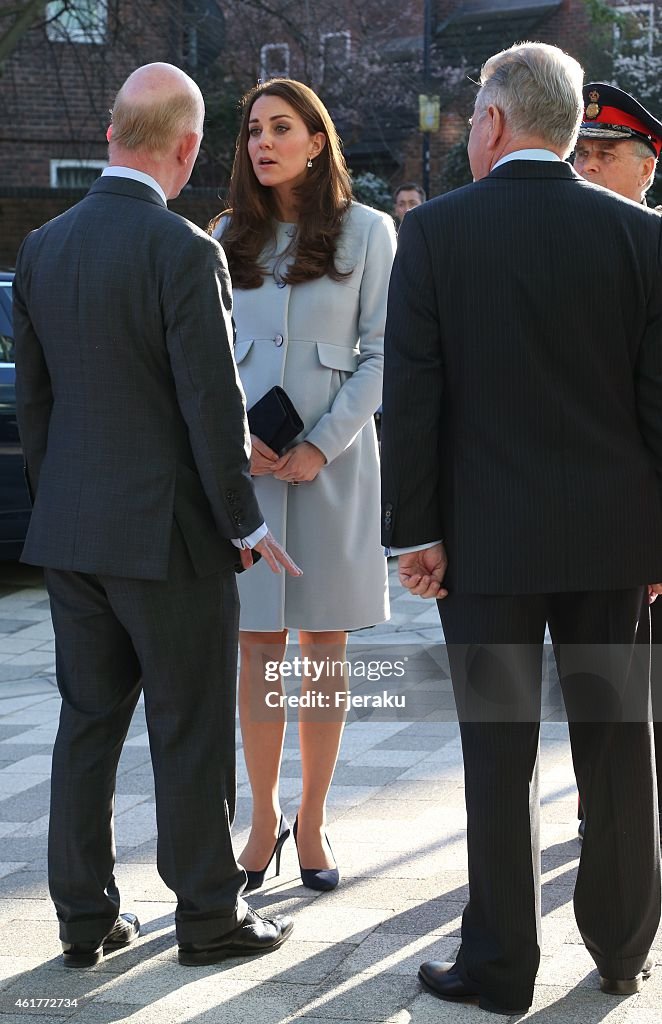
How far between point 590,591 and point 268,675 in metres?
1.23

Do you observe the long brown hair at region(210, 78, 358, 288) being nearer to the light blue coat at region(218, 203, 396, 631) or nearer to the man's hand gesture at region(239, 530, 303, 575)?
the light blue coat at region(218, 203, 396, 631)

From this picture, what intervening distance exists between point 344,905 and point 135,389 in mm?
1433

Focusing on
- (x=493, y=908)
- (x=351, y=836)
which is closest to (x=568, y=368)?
(x=493, y=908)

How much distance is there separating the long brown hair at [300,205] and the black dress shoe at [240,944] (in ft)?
5.48

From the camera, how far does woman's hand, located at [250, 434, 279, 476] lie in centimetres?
369

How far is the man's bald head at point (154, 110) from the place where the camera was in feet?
9.91

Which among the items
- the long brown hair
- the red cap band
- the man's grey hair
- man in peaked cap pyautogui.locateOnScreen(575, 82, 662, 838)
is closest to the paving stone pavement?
man in peaked cap pyautogui.locateOnScreen(575, 82, 662, 838)

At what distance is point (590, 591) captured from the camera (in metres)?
2.84

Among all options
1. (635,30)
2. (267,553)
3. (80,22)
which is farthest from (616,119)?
(635,30)

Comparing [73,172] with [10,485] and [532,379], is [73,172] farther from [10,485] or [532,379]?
[532,379]

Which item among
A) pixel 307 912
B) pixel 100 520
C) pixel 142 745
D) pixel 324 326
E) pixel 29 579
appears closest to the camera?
pixel 100 520

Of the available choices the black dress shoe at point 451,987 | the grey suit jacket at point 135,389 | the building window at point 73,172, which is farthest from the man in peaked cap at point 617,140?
the building window at point 73,172

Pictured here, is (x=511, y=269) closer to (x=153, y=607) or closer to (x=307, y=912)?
(x=153, y=607)

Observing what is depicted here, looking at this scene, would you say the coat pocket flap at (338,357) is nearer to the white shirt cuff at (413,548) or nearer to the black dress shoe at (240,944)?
the white shirt cuff at (413,548)
